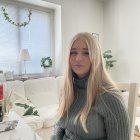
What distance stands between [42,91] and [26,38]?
45.2 inches

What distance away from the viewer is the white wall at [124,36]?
12.8 feet

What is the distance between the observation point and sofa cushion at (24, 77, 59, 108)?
3074 mm

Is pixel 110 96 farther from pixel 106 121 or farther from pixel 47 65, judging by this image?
pixel 47 65

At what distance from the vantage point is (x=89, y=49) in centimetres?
109

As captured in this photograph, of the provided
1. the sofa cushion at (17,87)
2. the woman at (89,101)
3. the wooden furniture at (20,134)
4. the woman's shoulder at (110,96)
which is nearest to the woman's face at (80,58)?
the woman at (89,101)

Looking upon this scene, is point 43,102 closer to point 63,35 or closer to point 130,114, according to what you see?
point 63,35

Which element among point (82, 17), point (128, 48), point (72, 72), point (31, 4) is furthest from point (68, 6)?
point (72, 72)

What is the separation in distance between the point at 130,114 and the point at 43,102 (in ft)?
7.26

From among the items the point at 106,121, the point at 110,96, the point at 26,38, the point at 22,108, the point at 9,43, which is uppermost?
the point at 26,38

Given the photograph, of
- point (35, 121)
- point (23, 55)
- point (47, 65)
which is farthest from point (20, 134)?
point (47, 65)

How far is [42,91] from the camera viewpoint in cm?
321

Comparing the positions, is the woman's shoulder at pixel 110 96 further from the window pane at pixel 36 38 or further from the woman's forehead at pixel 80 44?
the window pane at pixel 36 38

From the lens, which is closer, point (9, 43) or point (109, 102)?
point (109, 102)

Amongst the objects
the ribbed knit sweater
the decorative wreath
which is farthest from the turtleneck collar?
the decorative wreath
